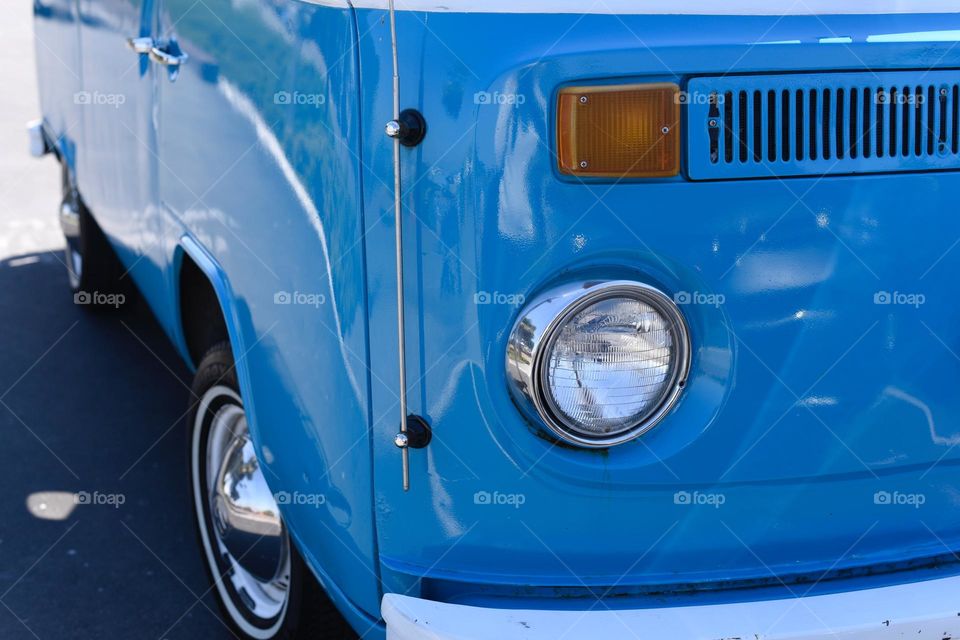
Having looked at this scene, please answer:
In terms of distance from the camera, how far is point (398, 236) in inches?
71.7

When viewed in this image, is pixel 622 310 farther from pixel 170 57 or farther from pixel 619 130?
pixel 170 57

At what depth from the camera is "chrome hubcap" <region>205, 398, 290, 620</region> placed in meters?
2.63

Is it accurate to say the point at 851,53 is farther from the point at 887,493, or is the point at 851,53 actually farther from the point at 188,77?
the point at 188,77

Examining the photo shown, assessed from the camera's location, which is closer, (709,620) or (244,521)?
(709,620)

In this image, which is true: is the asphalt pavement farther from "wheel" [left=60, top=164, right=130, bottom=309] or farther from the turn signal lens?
the turn signal lens

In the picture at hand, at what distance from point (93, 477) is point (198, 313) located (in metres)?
1.04

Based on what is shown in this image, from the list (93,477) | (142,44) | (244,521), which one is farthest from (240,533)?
(142,44)

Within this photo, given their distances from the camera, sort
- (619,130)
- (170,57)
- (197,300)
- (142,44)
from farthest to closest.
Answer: (197,300) → (142,44) → (170,57) → (619,130)

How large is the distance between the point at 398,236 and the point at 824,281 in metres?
0.75

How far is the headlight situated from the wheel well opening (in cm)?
116

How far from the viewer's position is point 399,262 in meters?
1.82

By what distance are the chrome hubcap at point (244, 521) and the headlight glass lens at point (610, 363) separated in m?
0.97

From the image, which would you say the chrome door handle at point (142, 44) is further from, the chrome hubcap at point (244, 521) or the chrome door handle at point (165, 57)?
the chrome hubcap at point (244, 521)

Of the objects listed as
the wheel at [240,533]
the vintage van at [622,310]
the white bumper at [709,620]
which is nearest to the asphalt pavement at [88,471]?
the wheel at [240,533]
